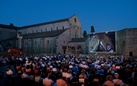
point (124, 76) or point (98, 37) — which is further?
point (98, 37)

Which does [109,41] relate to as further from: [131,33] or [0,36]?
[0,36]

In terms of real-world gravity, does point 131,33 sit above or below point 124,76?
above

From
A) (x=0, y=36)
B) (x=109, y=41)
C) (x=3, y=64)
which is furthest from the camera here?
(x=0, y=36)

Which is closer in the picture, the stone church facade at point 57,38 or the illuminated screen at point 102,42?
the illuminated screen at point 102,42

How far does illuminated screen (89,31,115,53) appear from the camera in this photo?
4388 cm

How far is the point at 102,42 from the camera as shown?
4569 centimetres

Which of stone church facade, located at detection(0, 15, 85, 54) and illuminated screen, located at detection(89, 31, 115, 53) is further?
stone church facade, located at detection(0, 15, 85, 54)

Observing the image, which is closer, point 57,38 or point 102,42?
point 102,42

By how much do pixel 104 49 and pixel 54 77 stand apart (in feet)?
121

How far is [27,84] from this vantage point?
9984mm

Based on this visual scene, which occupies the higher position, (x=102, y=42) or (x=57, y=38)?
(x=57, y=38)

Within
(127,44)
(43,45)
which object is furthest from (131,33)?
(43,45)

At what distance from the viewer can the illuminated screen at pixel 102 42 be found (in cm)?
4388

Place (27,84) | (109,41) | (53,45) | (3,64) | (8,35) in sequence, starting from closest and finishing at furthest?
(27,84) → (3,64) → (109,41) → (53,45) → (8,35)
